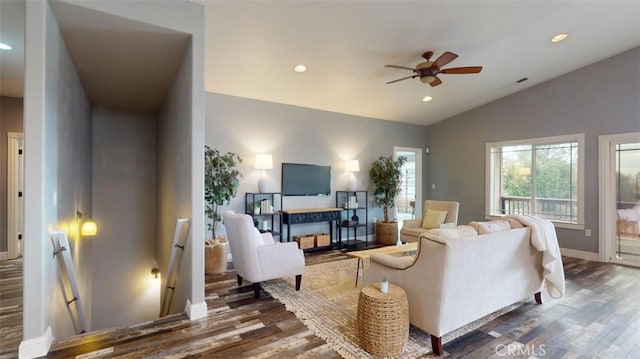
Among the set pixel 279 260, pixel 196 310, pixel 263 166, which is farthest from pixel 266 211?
pixel 196 310

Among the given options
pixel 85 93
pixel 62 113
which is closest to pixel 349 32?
pixel 62 113

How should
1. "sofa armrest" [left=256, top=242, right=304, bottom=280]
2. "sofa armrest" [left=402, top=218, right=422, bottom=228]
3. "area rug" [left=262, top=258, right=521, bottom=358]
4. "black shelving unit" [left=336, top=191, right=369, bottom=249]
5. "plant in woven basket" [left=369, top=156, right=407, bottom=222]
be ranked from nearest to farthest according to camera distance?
"area rug" [left=262, top=258, right=521, bottom=358], "sofa armrest" [left=256, top=242, right=304, bottom=280], "sofa armrest" [left=402, top=218, right=422, bottom=228], "black shelving unit" [left=336, top=191, right=369, bottom=249], "plant in woven basket" [left=369, top=156, right=407, bottom=222]

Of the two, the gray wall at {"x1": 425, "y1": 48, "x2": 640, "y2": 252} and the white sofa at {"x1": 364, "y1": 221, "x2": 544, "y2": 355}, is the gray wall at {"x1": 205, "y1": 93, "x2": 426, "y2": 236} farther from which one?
the white sofa at {"x1": 364, "y1": 221, "x2": 544, "y2": 355}

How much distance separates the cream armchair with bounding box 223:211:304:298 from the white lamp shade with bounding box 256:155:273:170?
1518 mm

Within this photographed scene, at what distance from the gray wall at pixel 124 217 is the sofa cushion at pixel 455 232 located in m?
5.02

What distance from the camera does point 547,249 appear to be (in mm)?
2742

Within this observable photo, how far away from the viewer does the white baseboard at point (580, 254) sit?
4914 millimetres

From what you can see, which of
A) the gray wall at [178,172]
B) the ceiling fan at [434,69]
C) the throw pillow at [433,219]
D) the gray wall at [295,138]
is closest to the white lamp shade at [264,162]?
the gray wall at [295,138]

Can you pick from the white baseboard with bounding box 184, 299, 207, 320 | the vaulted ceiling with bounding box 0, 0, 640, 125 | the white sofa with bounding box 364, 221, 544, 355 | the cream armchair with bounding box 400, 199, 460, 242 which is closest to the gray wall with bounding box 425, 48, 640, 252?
the vaulted ceiling with bounding box 0, 0, 640, 125

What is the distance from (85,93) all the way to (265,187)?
2.92m

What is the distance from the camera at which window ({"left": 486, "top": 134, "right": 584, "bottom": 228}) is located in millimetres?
5219

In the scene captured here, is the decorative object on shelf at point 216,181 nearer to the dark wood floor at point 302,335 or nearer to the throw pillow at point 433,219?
the dark wood floor at point 302,335

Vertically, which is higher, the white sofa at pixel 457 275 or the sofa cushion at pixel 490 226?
the sofa cushion at pixel 490 226

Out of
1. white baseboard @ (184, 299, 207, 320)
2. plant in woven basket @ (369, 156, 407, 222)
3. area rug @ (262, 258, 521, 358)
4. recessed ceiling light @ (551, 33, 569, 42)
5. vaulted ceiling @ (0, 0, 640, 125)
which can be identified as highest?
recessed ceiling light @ (551, 33, 569, 42)
